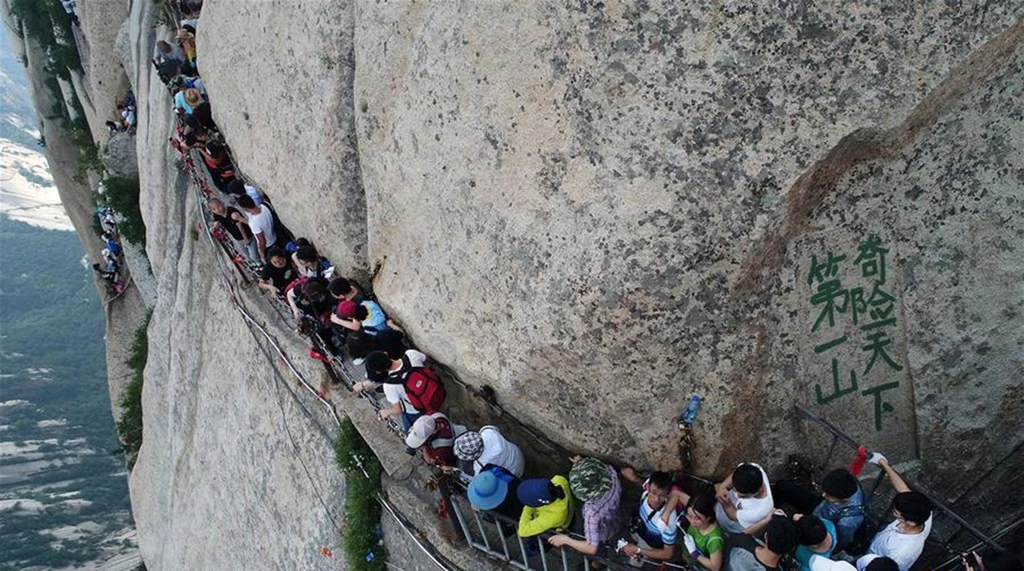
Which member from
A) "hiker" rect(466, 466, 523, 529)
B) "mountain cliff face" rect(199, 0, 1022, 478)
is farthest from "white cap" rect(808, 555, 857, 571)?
"hiker" rect(466, 466, 523, 529)

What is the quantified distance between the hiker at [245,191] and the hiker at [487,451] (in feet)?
16.8

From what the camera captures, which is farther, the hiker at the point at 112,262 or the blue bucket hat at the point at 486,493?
the hiker at the point at 112,262

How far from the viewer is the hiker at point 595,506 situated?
5066 millimetres

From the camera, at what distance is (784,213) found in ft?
15.6

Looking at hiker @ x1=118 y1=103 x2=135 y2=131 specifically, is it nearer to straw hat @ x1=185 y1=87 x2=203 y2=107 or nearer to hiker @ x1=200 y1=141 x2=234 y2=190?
straw hat @ x1=185 y1=87 x2=203 y2=107

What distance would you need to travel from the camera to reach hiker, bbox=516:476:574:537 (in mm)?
5164

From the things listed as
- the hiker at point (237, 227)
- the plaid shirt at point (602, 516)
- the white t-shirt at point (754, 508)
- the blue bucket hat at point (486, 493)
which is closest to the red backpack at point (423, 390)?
the blue bucket hat at point (486, 493)

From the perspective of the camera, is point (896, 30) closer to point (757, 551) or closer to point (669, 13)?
point (669, 13)

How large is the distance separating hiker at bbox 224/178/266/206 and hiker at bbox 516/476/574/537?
5.77 meters

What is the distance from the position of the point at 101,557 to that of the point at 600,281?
56860mm

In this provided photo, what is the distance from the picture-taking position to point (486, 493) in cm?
528

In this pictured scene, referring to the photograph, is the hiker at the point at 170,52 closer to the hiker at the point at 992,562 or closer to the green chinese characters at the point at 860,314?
the green chinese characters at the point at 860,314

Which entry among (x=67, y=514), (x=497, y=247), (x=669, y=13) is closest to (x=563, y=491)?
(x=497, y=247)

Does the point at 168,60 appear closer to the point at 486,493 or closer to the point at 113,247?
the point at 113,247
